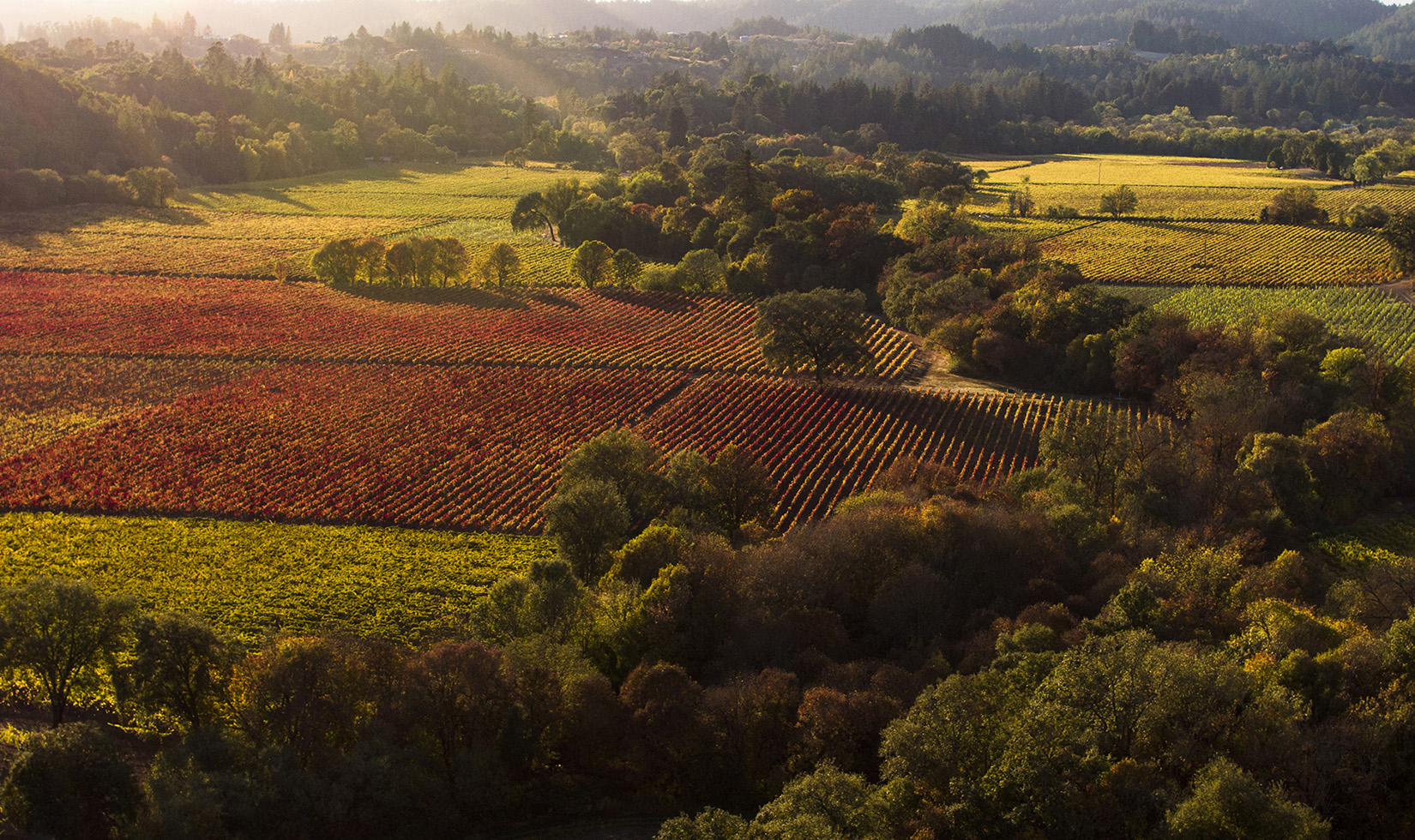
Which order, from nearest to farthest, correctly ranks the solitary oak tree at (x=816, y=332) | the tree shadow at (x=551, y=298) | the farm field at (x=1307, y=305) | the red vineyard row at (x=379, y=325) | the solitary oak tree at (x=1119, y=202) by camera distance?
the solitary oak tree at (x=816, y=332), the red vineyard row at (x=379, y=325), the farm field at (x=1307, y=305), the tree shadow at (x=551, y=298), the solitary oak tree at (x=1119, y=202)

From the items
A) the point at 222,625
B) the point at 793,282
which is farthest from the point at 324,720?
the point at 793,282

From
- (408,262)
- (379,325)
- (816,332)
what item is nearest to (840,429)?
(816,332)

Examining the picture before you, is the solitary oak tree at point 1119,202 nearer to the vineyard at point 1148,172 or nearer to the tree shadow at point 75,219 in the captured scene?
the vineyard at point 1148,172

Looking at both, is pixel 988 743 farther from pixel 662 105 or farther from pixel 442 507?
pixel 662 105

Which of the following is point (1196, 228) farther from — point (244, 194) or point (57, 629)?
point (244, 194)

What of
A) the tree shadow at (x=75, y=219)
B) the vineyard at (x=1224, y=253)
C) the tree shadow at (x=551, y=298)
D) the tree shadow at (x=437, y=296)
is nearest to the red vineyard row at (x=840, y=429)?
the tree shadow at (x=551, y=298)

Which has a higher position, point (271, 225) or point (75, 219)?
point (75, 219)
